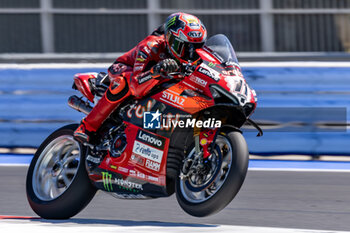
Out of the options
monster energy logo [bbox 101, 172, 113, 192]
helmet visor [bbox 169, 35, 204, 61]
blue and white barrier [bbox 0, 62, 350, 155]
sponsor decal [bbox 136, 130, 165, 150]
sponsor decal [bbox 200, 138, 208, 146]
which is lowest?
blue and white barrier [bbox 0, 62, 350, 155]

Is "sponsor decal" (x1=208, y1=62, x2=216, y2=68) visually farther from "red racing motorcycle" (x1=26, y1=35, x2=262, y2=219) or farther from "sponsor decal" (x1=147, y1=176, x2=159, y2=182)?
"sponsor decal" (x1=147, y1=176, x2=159, y2=182)

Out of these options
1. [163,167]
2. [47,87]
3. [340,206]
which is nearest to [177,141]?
[163,167]

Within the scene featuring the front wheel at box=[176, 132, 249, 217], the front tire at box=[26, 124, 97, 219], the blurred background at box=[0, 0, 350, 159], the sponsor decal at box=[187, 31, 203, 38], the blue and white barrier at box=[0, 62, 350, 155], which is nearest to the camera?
the front wheel at box=[176, 132, 249, 217]

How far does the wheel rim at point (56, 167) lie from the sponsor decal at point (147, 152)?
2.26 feet

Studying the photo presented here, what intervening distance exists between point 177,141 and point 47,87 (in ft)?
15.9

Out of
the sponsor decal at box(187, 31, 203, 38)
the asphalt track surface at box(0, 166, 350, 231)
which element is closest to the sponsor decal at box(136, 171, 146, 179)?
the asphalt track surface at box(0, 166, 350, 231)

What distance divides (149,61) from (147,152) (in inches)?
29.3

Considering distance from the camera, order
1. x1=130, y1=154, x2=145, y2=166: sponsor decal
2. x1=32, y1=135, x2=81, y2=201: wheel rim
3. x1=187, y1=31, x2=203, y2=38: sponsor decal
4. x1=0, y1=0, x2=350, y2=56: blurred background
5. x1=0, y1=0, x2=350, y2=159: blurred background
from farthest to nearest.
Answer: x1=0, y1=0, x2=350, y2=56: blurred background, x1=0, y1=0, x2=350, y2=159: blurred background, x1=32, y1=135, x2=81, y2=201: wheel rim, x1=130, y1=154, x2=145, y2=166: sponsor decal, x1=187, y1=31, x2=203, y2=38: sponsor decal

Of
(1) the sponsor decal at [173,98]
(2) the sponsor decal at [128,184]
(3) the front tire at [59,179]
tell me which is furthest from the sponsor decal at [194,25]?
(3) the front tire at [59,179]

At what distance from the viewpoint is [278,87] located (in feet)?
31.3

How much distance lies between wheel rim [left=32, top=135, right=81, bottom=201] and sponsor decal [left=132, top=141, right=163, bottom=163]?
0.69 meters

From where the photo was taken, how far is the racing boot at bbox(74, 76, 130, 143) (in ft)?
19.8

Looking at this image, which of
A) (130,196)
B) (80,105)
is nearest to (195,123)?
(130,196)

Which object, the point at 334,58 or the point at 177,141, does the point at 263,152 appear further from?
the point at 177,141
